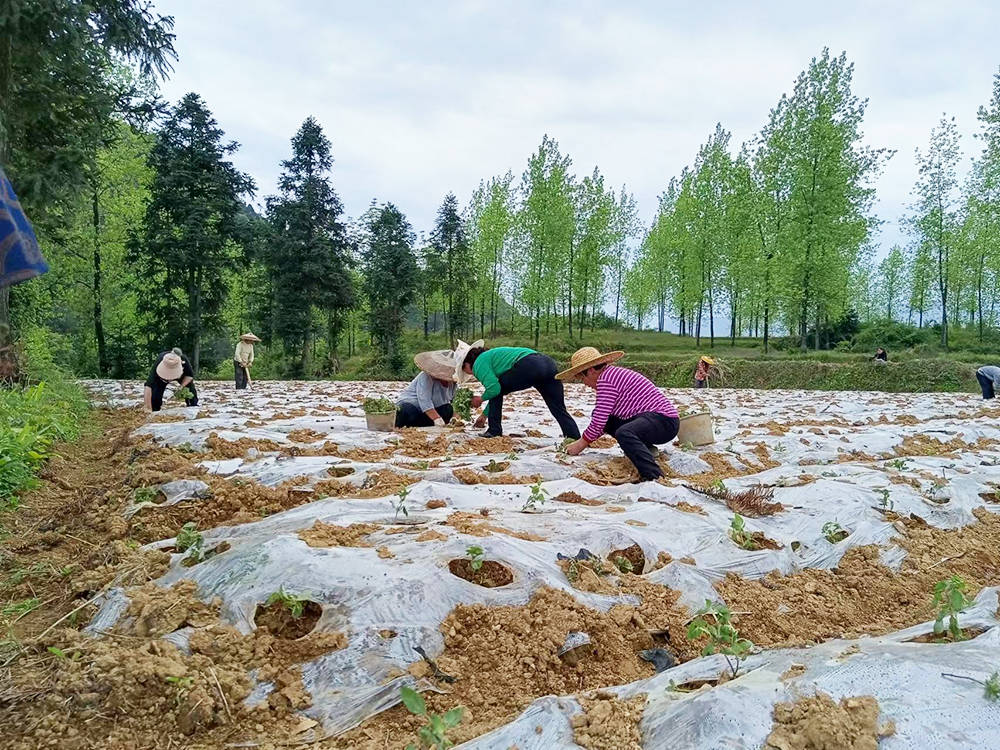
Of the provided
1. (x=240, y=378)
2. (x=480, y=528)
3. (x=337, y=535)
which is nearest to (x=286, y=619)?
(x=337, y=535)

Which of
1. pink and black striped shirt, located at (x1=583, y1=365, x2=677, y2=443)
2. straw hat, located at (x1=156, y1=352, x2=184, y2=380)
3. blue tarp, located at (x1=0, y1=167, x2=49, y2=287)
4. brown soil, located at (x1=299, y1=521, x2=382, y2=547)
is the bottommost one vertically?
brown soil, located at (x1=299, y1=521, x2=382, y2=547)

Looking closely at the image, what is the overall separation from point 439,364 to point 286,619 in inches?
179

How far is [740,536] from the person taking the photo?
3.26 m

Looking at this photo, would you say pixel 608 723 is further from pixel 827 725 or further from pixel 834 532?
pixel 834 532

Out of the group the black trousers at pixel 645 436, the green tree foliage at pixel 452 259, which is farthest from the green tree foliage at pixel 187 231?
the black trousers at pixel 645 436

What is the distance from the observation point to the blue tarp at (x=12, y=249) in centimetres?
317

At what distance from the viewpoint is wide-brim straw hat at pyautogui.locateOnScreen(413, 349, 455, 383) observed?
6.76 meters

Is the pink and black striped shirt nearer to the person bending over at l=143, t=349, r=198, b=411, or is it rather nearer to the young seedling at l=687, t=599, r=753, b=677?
the young seedling at l=687, t=599, r=753, b=677

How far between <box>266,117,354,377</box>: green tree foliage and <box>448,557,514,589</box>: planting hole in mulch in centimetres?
2607

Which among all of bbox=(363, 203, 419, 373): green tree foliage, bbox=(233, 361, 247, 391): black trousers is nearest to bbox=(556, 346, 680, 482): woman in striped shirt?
bbox=(233, 361, 247, 391): black trousers

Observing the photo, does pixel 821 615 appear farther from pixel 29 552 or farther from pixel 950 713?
pixel 29 552

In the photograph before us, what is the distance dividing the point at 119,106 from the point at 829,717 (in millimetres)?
14570

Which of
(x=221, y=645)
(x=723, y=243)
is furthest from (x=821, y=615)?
(x=723, y=243)

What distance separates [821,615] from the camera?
9.02 ft
